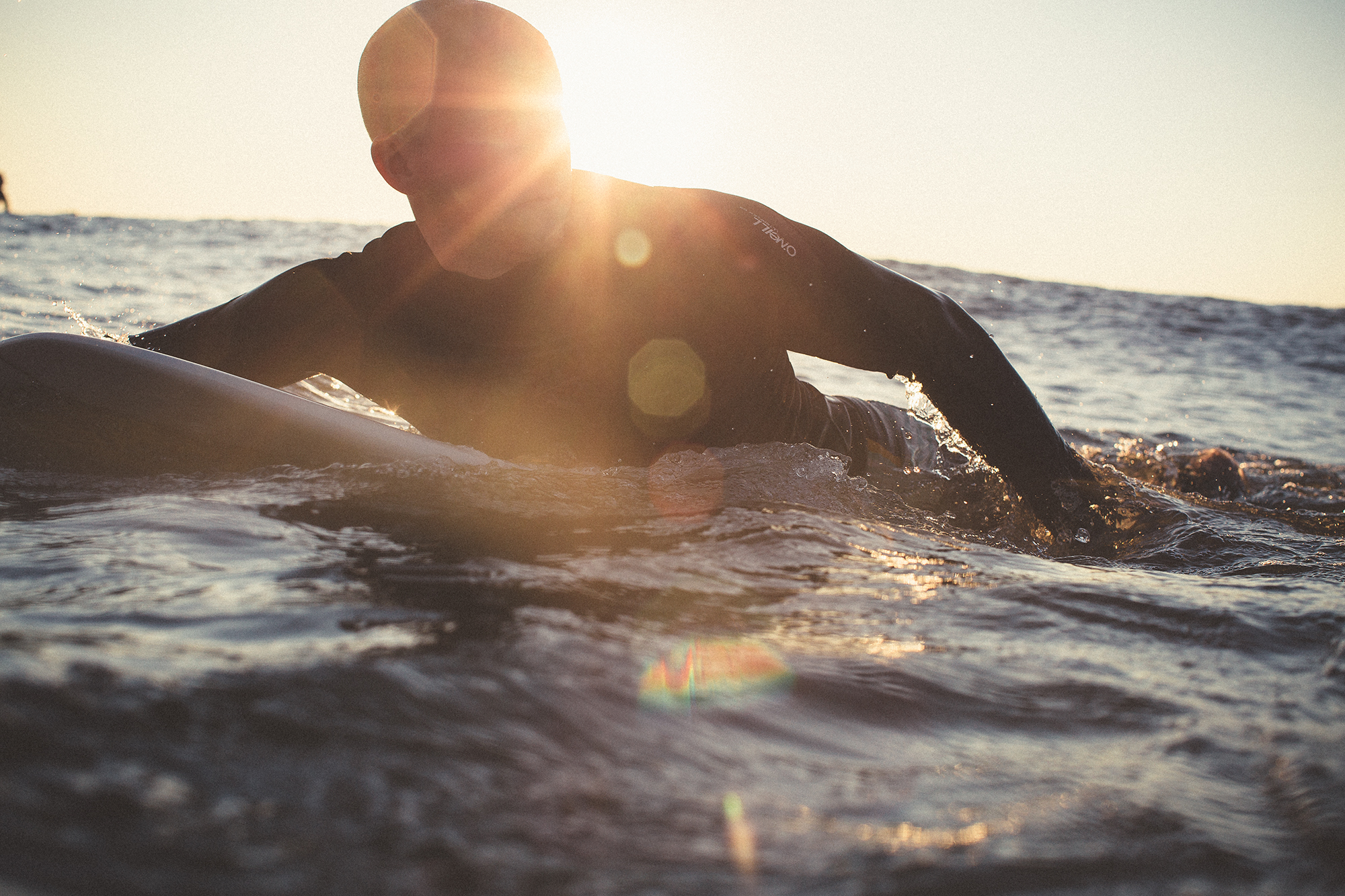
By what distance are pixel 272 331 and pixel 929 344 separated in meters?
1.86

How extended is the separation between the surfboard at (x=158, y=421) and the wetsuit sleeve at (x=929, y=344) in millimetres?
1007

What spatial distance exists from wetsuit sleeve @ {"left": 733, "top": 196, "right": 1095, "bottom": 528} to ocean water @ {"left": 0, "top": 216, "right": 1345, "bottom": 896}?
25cm

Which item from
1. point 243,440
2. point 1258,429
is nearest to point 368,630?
point 243,440

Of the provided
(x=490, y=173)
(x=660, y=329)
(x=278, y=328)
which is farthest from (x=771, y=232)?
(x=278, y=328)

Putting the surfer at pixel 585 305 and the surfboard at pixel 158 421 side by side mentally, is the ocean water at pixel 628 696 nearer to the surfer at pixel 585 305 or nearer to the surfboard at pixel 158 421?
the surfboard at pixel 158 421

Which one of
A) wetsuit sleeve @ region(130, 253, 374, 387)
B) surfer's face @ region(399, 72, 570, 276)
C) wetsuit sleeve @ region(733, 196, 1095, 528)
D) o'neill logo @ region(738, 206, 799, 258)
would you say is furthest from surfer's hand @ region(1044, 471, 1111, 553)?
wetsuit sleeve @ region(130, 253, 374, 387)

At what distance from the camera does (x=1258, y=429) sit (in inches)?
260

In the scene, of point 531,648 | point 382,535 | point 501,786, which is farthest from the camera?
point 382,535

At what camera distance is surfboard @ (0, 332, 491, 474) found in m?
1.92

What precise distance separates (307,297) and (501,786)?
2.11 m

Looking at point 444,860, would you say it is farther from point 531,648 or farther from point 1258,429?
point 1258,429

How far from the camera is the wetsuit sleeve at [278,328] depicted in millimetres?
2475

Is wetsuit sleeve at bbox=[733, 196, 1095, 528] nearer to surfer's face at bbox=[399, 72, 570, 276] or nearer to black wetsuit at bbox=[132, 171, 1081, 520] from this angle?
black wetsuit at bbox=[132, 171, 1081, 520]

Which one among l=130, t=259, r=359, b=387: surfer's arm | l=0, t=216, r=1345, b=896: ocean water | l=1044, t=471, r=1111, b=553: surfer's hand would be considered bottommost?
l=0, t=216, r=1345, b=896: ocean water
